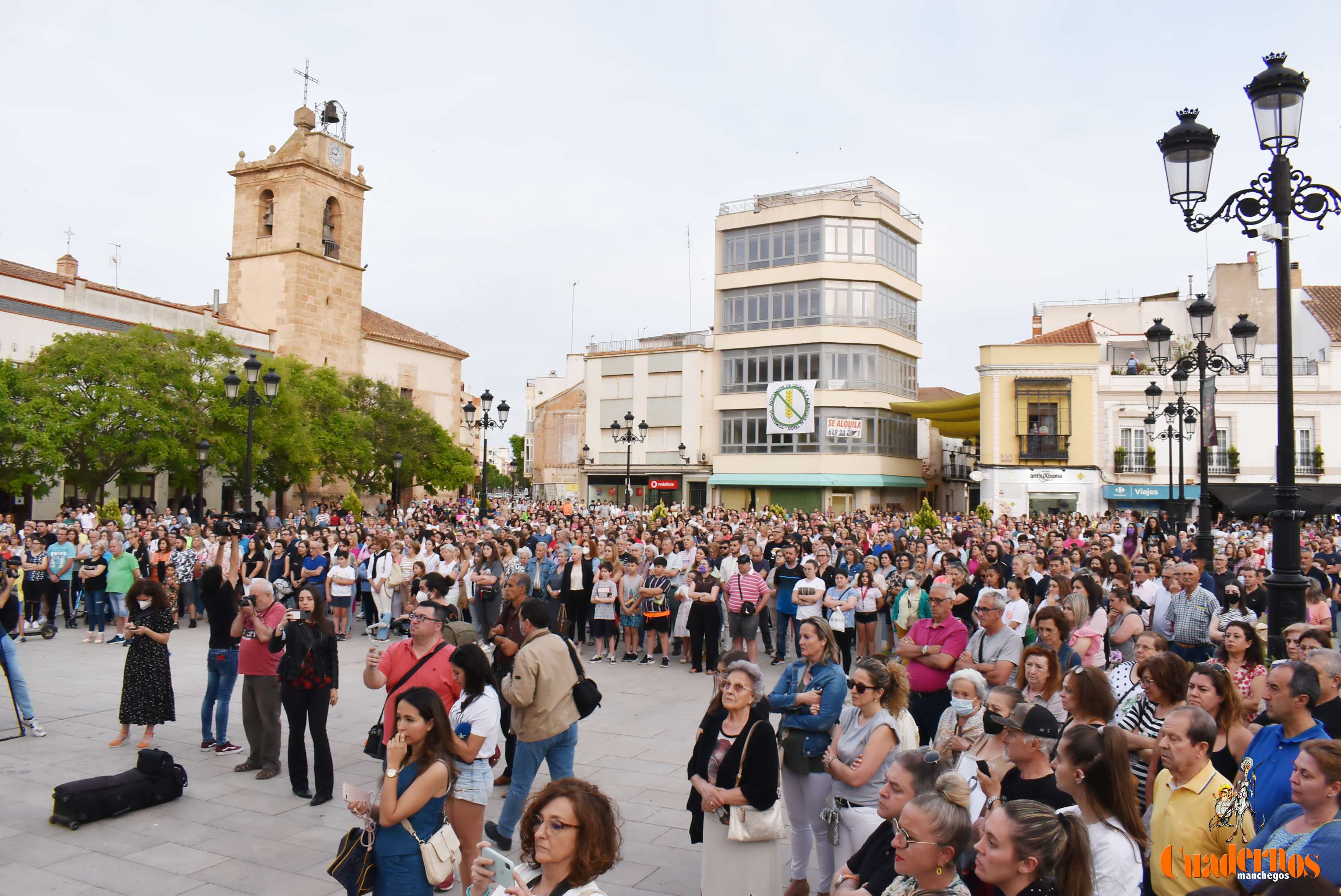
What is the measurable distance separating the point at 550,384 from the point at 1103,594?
216ft

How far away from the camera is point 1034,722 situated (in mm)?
3695

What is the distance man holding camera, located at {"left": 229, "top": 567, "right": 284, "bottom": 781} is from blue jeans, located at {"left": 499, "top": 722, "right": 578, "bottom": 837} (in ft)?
8.53

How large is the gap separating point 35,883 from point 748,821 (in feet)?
14.6

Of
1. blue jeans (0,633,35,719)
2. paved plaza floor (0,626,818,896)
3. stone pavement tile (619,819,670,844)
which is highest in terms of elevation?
blue jeans (0,633,35,719)

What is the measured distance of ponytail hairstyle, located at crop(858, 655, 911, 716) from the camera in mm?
4543

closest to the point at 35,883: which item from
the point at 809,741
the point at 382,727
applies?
the point at 382,727

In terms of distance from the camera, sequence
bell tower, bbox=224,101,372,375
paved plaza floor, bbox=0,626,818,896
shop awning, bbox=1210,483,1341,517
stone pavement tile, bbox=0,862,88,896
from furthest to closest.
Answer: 1. bell tower, bbox=224,101,372,375
2. shop awning, bbox=1210,483,1341,517
3. paved plaza floor, bbox=0,626,818,896
4. stone pavement tile, bbox=0,862,88,896

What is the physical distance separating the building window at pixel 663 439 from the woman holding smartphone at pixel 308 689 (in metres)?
38.7

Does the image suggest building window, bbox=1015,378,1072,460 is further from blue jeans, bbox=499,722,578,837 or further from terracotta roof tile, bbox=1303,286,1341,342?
blue jeans, bbox=499,722,578,837

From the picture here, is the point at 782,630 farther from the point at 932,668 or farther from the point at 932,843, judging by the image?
the point at 932,843

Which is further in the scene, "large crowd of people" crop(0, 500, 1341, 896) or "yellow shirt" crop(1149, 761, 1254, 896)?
"yellow shirt" crop(1149, 761, 1254, 896)

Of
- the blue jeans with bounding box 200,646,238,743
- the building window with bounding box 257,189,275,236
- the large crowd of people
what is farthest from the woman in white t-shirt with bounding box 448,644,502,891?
the building window with bounding box 257,189,275,236

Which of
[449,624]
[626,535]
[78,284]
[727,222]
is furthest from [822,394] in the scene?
[449,624]

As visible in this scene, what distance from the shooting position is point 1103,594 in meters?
9.02
